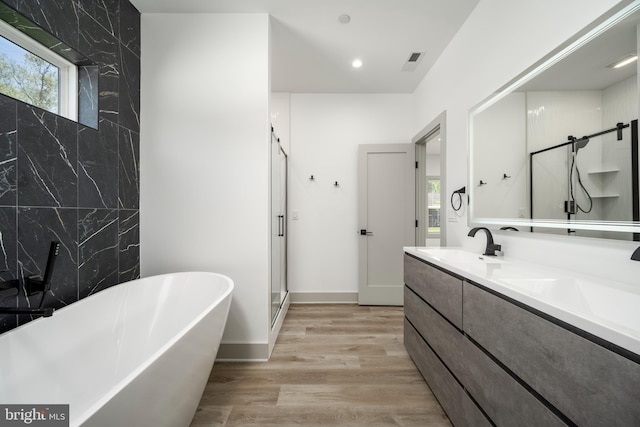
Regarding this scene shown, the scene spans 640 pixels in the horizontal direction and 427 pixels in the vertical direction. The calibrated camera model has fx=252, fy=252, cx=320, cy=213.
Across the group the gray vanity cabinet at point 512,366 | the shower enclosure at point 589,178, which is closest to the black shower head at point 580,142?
the shower enclosure at point 589,178

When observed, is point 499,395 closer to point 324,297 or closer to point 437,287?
point 437,287

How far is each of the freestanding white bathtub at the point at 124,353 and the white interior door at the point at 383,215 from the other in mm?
1980

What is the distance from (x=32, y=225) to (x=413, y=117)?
11.7ft

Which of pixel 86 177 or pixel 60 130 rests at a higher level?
pixel 60 130

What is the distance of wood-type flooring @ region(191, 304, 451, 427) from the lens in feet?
4.71

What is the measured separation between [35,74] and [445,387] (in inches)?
114

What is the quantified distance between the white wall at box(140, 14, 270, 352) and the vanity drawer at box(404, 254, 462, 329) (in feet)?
3.72

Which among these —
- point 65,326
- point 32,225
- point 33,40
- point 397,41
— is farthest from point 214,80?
point 65,326

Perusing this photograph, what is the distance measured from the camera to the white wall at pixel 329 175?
10.8 ft

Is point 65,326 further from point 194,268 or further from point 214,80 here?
point 214,80

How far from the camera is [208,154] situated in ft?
6.67

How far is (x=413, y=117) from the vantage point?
3.28 metres

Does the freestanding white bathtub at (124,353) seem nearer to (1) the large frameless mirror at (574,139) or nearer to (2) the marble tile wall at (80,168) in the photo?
(2) the marble tile wall at (80,168)

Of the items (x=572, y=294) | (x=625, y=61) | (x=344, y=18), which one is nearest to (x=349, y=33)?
(x=344, y=18)
